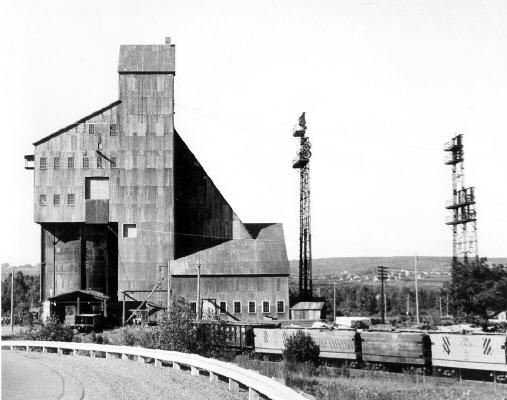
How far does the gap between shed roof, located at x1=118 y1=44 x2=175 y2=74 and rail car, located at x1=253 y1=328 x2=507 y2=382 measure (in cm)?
3720

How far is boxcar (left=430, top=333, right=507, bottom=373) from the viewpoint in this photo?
2006 centimetres

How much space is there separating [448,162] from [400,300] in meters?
87.2

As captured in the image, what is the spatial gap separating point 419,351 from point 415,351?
0.17 meters

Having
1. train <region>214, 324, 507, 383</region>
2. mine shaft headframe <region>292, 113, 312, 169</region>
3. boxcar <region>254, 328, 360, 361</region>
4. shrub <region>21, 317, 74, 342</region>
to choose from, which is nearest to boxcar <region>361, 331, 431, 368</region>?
train <region>214, 324, 507, 383</region>

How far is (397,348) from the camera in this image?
2394 centimetres

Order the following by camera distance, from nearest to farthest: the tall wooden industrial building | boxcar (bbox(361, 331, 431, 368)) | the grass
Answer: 1. the grass
2. boxcar (bbox(361, 331, 431, 368))
3. the tall wooden industrial building

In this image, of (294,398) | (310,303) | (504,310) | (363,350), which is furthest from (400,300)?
(294,398)

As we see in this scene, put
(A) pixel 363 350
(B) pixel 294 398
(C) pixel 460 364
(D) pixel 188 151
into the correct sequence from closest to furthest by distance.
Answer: (B) pixel 294 398, (C) pixel 460 364, (A) pixel 363 350, (D) pixel 188 151

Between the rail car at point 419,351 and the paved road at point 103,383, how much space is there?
868cm

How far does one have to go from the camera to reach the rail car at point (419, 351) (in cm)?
2047

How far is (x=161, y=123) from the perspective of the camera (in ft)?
194

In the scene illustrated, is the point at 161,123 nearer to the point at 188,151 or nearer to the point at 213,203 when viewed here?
the point at 188,151

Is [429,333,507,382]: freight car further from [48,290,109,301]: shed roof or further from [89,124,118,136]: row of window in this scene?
[89,124,118,136]: row of window

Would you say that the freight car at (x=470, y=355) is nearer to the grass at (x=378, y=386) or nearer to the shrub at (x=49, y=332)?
the grass at (x=378, y=386)
